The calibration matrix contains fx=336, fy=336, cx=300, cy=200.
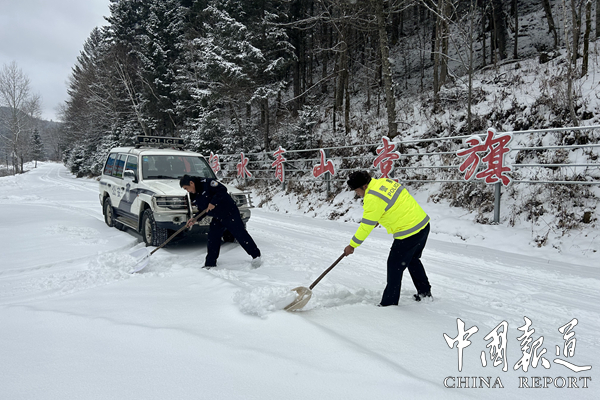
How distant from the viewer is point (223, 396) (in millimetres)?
1955

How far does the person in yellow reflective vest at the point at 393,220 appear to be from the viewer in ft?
11.5

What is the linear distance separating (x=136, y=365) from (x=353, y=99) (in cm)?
2079

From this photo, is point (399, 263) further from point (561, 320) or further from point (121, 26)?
point (121, 26)

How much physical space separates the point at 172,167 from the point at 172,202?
1.49m

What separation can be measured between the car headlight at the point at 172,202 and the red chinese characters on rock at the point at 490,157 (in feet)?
20.2

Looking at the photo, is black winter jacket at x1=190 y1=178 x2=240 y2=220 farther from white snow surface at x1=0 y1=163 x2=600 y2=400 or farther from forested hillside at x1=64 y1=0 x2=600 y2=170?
forested hillside at x1=64 y1=0 x2=600 y2=170

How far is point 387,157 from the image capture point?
962 cm

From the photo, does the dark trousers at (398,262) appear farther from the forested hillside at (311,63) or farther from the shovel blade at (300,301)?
the forested hillside at (311,63)

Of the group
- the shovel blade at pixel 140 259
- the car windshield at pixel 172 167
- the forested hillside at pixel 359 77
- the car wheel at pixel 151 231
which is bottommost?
the shovel blade at pixel 140 259

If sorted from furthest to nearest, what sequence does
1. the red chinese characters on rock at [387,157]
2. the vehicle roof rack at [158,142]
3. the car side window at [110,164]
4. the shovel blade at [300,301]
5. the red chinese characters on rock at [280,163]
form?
the red chinese characters on rock at [280,163] < the red chinese characters on rock at [387,157] < the car side window at [110,164] < the vehicle roof rack at [158,142] < the shovel blade at [300,301]

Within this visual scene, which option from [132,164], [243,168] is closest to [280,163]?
[243,168]

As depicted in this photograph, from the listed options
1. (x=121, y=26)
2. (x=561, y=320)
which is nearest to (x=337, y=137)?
(x=561, y=320)

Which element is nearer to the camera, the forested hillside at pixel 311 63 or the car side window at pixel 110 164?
the car side window at pixel 110 164

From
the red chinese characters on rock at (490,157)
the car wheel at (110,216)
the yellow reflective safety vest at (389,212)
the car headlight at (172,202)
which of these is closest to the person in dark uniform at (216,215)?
the car headlight at (172,202)
